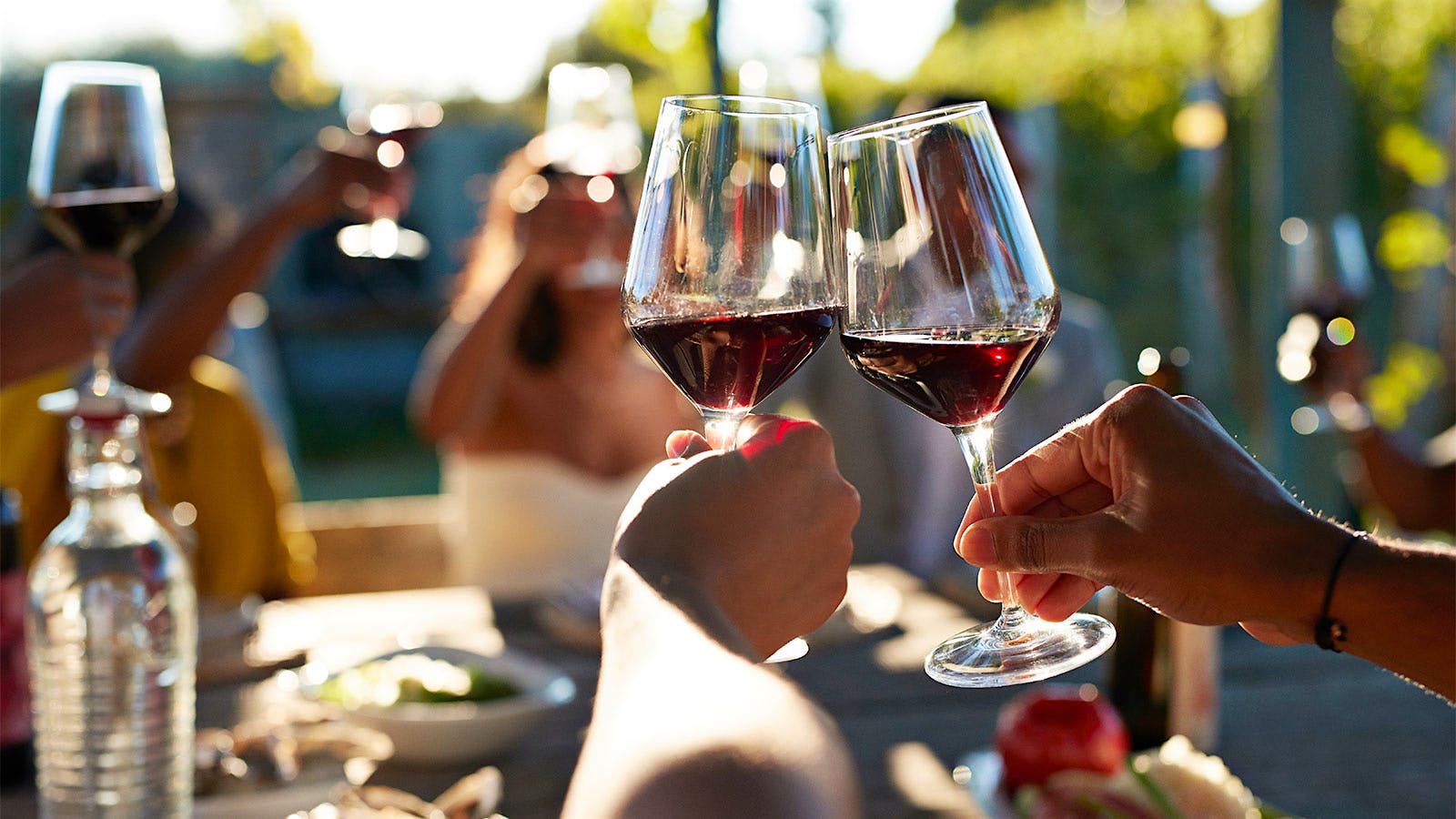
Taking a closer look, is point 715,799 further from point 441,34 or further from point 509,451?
point 441,34

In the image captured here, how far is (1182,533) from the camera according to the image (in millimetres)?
858

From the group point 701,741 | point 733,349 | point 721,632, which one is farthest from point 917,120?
point 701,741

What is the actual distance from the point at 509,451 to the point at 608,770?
9.77 ft

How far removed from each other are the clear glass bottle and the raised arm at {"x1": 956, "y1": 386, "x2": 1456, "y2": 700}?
0.86 meters

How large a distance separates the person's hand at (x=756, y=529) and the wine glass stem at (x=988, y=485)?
118mm

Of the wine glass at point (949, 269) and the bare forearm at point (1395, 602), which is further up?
the wine glass at point (949, 269)

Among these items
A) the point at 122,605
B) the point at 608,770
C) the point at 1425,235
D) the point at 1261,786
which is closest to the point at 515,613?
the point at 122,605

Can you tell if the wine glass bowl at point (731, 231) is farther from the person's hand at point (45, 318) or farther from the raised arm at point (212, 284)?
the raised arm at point (212, 284)

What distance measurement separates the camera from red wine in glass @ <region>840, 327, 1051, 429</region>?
92cm

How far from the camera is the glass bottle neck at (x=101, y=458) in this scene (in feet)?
4.11

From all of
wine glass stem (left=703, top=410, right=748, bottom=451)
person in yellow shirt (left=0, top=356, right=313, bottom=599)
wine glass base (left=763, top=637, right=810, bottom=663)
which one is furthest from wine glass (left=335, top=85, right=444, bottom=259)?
wine glass base (left=763, top=637, right=810, bottom=663)

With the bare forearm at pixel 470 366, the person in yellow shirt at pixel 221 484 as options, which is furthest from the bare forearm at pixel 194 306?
the bare forearm at pixel 470 366

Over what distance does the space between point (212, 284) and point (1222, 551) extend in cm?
250

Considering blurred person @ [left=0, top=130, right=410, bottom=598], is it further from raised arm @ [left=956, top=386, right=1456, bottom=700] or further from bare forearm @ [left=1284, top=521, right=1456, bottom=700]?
bare forearm @ [left=1284, top=521, right=1456, bottom=700]
